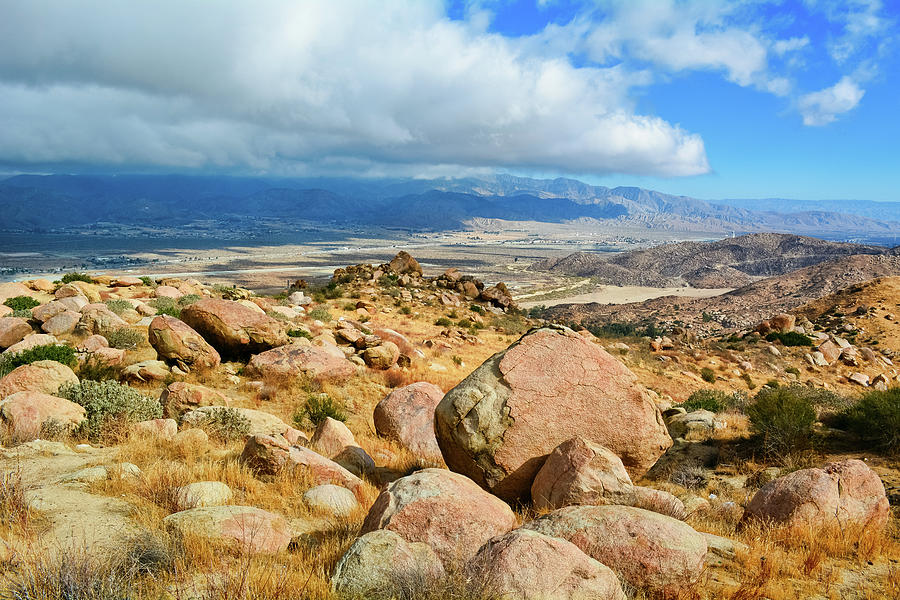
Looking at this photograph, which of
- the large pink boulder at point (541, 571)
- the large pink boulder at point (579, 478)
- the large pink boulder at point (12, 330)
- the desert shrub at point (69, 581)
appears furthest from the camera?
the large pink boulder at point (12, 330)

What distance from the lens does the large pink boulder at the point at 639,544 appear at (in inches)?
176

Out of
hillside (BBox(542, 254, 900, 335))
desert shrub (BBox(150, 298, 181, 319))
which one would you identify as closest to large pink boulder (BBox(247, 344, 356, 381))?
desert shrub (BBox(150, 298, 181, 319))

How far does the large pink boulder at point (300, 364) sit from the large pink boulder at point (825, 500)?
10.2 metres

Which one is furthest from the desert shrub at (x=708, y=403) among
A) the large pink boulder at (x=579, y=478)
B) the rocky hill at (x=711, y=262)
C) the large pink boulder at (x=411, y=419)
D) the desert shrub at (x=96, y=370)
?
the rocky hill at (x=711, y=262)

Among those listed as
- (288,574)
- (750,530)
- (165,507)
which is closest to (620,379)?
(750,530)

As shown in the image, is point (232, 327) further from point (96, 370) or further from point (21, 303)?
point (21, 303)

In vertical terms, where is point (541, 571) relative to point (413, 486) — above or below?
below

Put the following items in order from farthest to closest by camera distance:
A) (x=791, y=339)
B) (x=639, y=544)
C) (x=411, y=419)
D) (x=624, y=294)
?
(x=624, y=294), (x=791, y=339), (x=411, y=419), (x=639, y=544)

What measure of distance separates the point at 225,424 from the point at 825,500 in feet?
29.3

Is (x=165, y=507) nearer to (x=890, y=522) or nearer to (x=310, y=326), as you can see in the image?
(x=890, y=522)

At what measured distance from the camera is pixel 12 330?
1398cm

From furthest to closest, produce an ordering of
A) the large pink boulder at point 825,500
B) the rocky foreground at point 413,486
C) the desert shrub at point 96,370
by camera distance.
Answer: the desert shrub at point 96,370
the large pink boulder at point 825,500
the rocky foreground at point 413,486

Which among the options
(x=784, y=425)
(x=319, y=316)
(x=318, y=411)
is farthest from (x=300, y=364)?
(x=784, y=425)

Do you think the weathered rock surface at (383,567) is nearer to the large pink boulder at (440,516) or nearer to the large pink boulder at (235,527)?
the large pink boulder at (440,516)
